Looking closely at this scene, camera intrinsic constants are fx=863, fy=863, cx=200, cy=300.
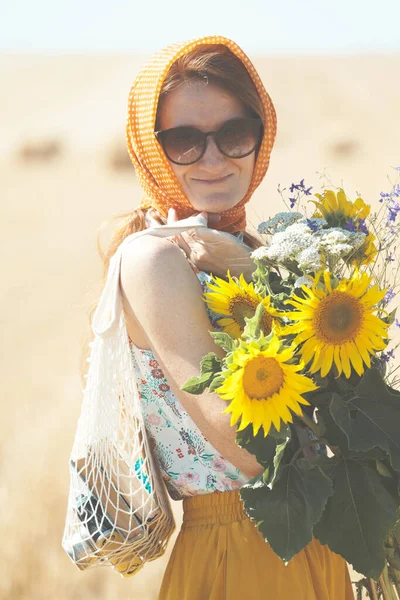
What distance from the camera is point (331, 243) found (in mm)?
1758

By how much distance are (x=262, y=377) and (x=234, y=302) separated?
0.26 metres

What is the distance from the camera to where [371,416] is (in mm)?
1847

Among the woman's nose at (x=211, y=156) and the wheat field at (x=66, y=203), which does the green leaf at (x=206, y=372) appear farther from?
the wheat field at (x=66, y=203)

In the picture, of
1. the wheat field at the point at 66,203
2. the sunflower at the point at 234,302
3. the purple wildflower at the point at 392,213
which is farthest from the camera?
the wheat field at the point at 66,203

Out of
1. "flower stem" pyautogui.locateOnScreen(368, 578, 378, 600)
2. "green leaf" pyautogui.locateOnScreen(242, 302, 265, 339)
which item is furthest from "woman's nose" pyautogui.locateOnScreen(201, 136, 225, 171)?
"flower stem" pyautogui.locateOnScreen(368, 578, 378, 600)

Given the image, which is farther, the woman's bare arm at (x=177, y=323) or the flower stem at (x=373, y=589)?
the flower stem at (x=373, y=589)

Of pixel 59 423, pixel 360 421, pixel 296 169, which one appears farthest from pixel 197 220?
pixel 296 169

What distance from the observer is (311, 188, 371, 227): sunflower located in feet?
6.72

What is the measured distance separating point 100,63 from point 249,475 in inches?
1692

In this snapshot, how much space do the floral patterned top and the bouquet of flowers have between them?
320 mm

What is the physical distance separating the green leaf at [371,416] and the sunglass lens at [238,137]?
81cm

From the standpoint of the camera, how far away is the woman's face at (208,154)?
7.72 ft

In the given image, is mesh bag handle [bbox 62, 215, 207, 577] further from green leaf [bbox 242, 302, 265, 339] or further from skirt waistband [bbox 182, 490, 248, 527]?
green leaf [bbox 242, 302, 265, 339]

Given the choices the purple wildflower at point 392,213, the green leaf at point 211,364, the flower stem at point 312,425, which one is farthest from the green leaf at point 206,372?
the purple wildflower at point 392,213
